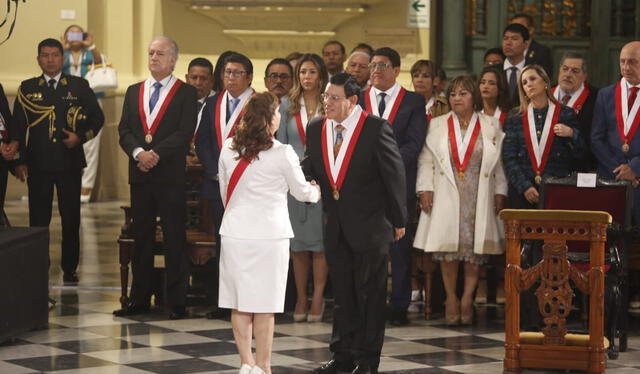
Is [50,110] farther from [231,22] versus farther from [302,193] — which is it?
[231,22]

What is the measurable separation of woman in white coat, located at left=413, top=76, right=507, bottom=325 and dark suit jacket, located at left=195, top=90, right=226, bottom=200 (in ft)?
4.15

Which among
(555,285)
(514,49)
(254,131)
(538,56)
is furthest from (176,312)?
(538,56)

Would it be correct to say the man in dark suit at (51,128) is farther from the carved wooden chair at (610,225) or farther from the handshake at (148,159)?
the carved wooden chair at (610,225)

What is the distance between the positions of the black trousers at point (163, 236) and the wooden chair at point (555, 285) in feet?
7.84

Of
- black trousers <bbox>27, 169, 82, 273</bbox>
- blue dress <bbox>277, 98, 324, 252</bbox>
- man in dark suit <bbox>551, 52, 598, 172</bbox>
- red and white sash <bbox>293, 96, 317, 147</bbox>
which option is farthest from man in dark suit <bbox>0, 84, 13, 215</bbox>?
man in dark suit <bbox>551, 52, 598, 172</bbox>

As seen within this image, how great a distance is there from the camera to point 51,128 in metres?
9.70

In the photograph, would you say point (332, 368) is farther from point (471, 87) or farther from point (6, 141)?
point (6, 141)

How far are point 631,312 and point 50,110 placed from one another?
4.14 meters

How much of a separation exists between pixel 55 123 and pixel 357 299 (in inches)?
140

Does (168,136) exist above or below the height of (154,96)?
below

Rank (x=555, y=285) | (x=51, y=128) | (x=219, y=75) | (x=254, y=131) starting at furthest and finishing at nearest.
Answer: (x=51, y=128) → (x=219, y=75) → (x=555, y=285) → (x=254, y=131)

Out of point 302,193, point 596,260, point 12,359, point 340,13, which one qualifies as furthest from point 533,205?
point 340,13

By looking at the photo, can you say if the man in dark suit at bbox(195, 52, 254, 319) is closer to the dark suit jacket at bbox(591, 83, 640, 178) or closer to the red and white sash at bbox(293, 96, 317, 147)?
the red and white sash at bbox(293, 96, 317, 147)

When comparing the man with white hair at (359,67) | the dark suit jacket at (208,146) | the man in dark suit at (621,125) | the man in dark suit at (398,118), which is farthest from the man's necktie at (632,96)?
the dark suit jacket at (208,146)
